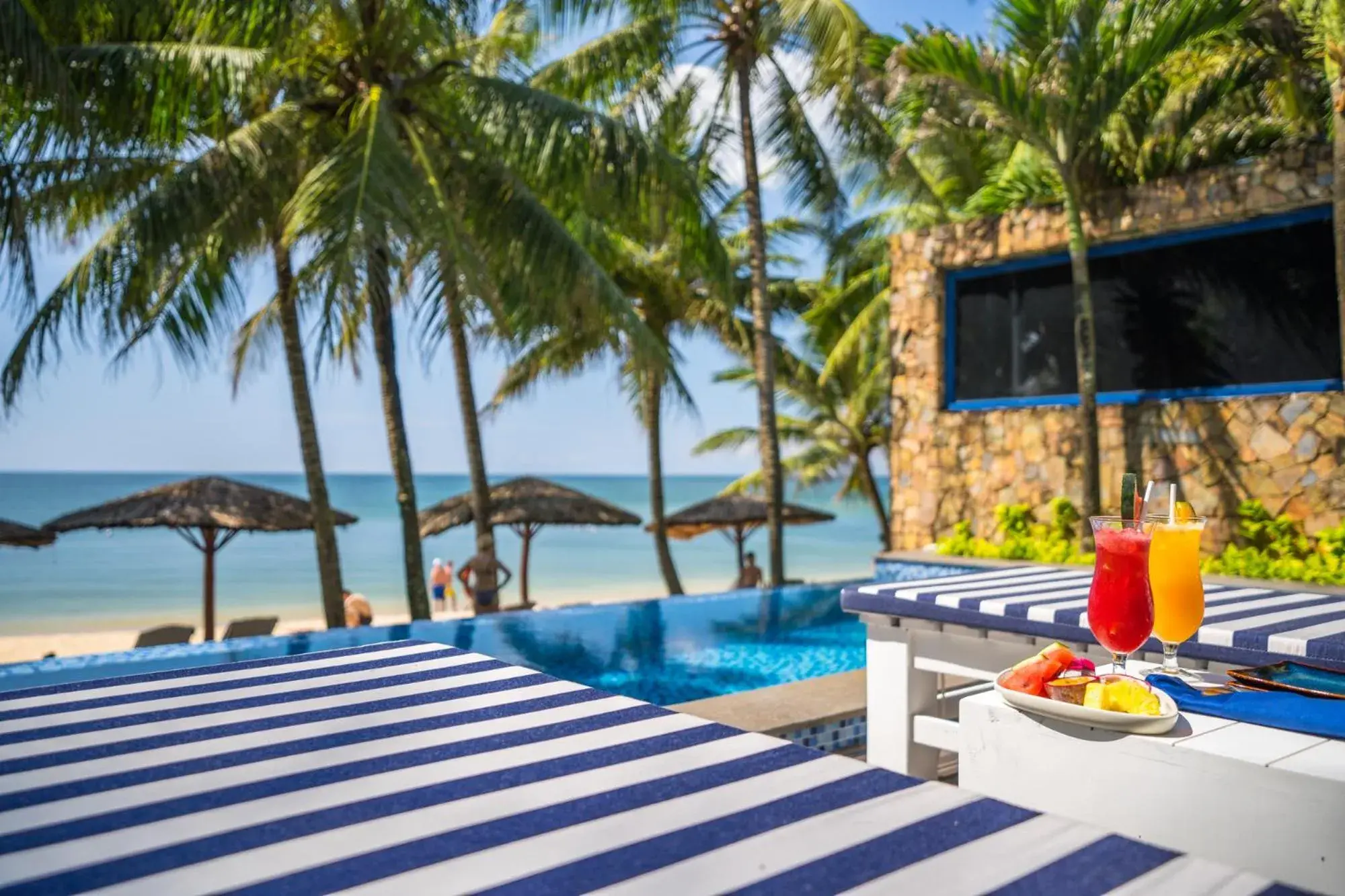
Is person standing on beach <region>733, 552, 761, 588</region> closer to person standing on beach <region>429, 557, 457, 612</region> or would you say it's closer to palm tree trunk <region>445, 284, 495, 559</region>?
palm tree trunk <region>445, 284, 495, 559</region>

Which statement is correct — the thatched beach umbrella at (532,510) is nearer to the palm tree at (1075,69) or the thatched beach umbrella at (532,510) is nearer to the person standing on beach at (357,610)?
the person standing on beach at (357,610)

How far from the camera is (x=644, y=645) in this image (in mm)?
7238

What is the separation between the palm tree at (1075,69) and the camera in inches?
263

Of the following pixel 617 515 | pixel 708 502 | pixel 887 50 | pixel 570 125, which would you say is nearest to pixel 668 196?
pixel 570 125

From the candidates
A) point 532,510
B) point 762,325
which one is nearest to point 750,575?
point 532,510

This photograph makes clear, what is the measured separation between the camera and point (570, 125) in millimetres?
7859

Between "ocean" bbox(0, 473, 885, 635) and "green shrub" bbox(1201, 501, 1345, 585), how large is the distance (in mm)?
20676

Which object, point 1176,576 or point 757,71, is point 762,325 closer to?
point 757,71

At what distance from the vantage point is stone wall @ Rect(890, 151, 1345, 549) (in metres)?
6.92

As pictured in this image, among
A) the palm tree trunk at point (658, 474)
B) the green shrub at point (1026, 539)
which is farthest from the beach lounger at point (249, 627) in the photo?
the palm tree trunk at point (658, 474)

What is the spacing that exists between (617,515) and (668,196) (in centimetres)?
518

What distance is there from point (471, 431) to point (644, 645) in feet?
14.1

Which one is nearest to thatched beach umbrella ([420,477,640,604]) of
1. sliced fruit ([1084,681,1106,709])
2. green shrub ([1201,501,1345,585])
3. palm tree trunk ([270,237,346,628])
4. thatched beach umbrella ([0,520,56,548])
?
palm tree trunk ([270,237,346,628])

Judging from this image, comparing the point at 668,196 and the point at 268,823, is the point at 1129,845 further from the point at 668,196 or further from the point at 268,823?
the point at 668,196
